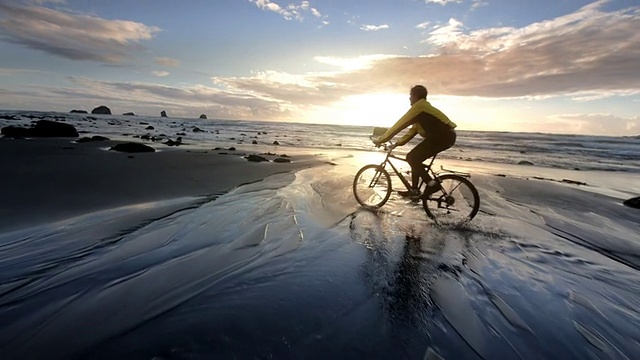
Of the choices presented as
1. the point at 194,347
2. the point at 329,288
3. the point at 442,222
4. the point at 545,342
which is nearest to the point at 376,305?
the point at 329,288

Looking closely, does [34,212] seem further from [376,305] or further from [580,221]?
[580,221]

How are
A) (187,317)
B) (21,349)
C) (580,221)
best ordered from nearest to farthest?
(21,349), (187,317), (580,221)

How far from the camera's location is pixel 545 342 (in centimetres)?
296

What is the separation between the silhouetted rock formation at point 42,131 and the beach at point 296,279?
722 inches

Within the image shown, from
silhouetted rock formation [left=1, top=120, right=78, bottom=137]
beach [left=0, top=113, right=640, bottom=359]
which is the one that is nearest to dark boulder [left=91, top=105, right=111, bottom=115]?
silhouetted rock formation [left=1, top=120, right=78, bottom=137]

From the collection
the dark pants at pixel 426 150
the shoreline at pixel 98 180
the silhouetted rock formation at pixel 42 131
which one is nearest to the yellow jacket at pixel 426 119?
the dark pants at pixel 426 150

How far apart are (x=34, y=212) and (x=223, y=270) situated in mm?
4680

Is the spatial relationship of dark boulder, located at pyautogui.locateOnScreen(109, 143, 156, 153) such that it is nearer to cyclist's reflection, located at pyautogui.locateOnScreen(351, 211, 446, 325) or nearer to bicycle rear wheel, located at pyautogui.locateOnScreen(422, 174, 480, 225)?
cyclist's reflection, located at pyautogui.locateOnScreen(351, 211, 446, 325)

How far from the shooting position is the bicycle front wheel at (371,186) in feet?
27.8

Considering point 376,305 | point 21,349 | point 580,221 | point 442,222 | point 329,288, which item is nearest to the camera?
point 21,349

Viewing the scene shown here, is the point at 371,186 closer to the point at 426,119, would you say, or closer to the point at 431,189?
the point at 431,189

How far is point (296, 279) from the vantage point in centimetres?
390

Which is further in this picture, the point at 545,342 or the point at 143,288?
the point at 143,288

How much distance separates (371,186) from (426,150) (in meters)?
2.05
